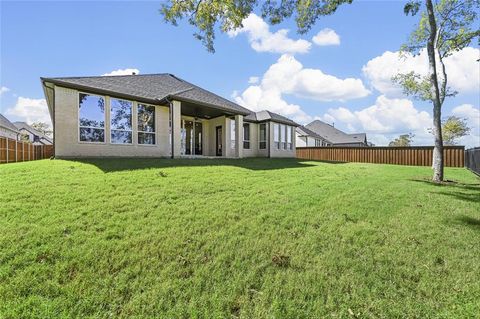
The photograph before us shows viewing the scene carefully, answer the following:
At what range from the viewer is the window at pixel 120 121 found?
12250 mm

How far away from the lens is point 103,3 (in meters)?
9.98

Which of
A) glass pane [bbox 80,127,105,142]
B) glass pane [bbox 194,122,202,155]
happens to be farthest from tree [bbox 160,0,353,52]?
glass pane [bbox 194,122,202,155]

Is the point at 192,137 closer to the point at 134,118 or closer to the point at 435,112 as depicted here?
the point at 134,118

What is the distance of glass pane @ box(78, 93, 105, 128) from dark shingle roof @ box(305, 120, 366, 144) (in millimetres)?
42296

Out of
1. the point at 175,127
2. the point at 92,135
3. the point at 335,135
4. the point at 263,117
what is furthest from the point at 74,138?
the point at 335,135

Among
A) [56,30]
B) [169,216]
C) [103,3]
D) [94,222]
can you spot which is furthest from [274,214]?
[56,30]

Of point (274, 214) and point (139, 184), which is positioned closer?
point (274, 214)

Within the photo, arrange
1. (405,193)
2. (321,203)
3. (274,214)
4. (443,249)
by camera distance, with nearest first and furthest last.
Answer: (443,249)
(274,214)
(321,203)
(405,193)

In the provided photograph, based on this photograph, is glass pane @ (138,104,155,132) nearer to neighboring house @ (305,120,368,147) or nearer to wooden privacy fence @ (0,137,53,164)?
wooden privacy fence @ (0,137,53,164)

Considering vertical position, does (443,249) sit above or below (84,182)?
below

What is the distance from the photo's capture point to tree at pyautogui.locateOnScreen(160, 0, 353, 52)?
33.0 feet

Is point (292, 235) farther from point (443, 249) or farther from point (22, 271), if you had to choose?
point (22, 271)

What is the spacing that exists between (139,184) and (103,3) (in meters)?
7.99

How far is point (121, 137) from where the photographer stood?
12516mm
